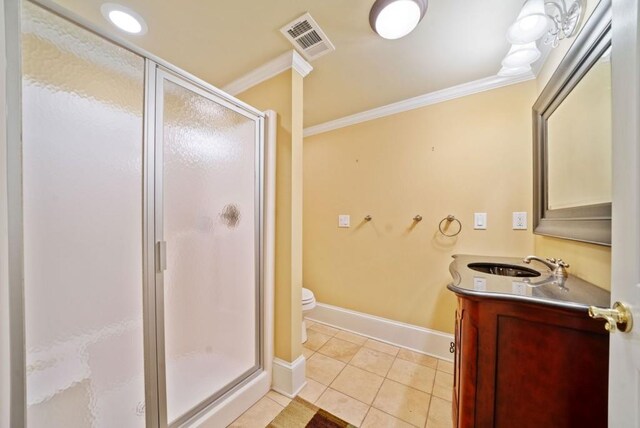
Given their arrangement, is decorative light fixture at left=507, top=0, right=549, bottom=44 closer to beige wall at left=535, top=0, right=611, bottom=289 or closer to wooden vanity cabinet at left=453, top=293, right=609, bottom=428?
beige wall at left=535, top=0, right=611, bottom=289

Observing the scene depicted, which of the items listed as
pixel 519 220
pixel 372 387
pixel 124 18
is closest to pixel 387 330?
pixel 372 387

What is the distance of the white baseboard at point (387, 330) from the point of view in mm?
1883

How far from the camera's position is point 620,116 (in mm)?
553

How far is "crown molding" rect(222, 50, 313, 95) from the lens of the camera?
150cm

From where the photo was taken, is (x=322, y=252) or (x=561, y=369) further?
(x=322, y=252)

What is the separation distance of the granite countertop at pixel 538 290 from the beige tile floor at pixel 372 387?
0.94 meters

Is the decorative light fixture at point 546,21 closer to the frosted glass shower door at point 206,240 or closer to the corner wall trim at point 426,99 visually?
the corner wall trim at point 426,99

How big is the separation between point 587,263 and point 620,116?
771 millimetres

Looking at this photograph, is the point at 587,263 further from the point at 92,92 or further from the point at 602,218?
the point at 92,92

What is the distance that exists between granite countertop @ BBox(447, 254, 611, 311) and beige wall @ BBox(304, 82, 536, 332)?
31.7 inches

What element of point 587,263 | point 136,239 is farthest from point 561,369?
point 136,239

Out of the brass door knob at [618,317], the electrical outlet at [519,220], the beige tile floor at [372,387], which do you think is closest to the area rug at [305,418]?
the beige tile floor at [372,387]

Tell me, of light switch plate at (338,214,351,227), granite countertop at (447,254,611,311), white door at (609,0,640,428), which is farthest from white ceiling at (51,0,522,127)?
granite countertop at (447,254,611,311)

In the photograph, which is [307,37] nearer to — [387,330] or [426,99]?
[426,99]
